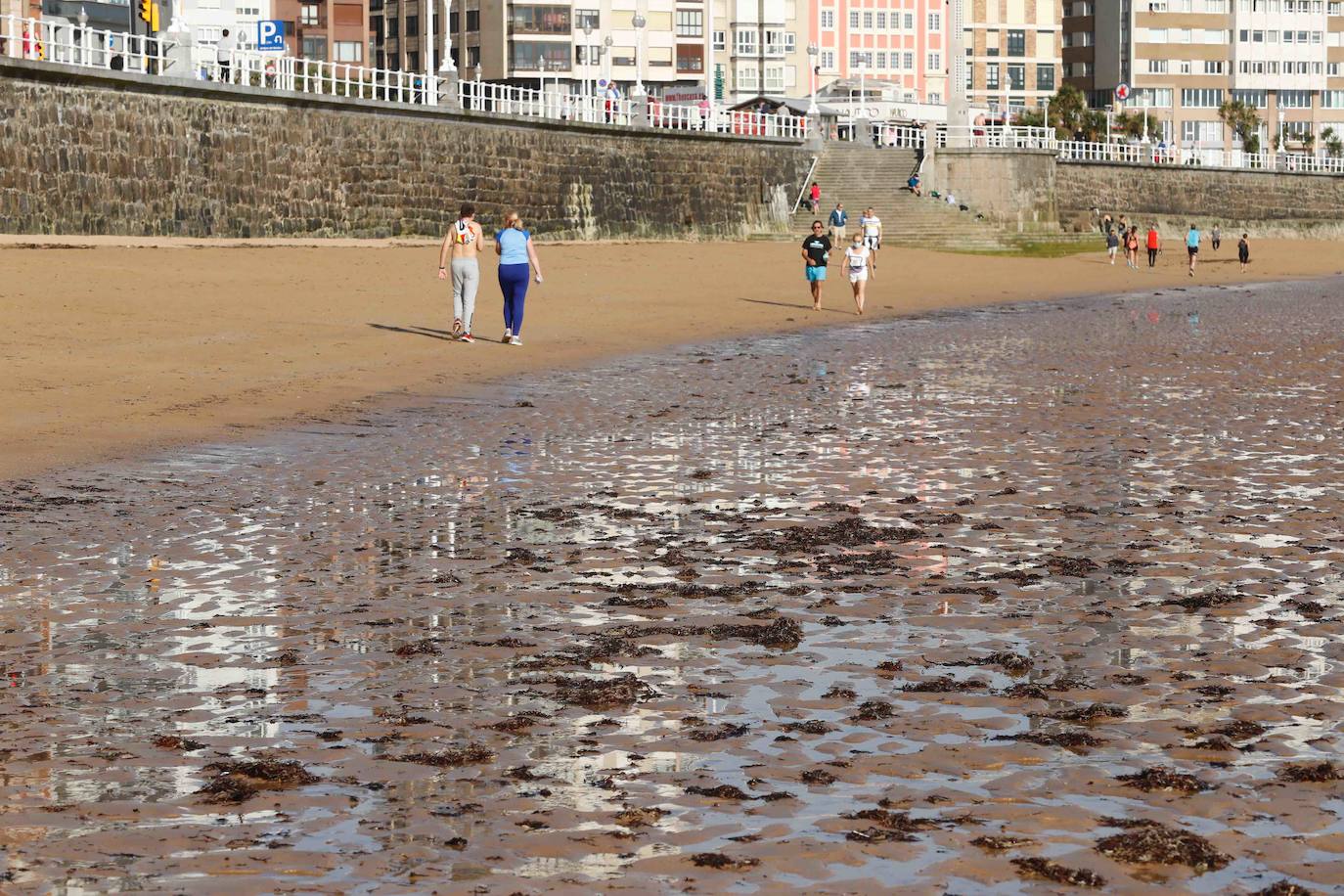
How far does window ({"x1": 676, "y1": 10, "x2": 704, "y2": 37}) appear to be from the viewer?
4707 inches

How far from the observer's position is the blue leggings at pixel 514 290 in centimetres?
2378

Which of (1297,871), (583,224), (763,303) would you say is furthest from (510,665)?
(583,224)

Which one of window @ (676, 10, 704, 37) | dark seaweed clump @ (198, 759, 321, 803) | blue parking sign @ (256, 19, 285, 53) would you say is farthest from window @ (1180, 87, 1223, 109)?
dark seaweed clump @ (198, 759, 321, 803)

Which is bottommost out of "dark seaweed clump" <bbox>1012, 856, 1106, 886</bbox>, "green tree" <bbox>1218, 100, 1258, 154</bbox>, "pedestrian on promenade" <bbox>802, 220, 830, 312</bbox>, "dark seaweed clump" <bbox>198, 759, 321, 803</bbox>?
"dark seaweed clump" <bbox>1012, 856, 1106, 886</bbox>

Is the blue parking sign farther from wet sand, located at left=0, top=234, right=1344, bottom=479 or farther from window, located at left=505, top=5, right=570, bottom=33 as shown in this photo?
window, located at left=505, top=5, right=570, bottom=33

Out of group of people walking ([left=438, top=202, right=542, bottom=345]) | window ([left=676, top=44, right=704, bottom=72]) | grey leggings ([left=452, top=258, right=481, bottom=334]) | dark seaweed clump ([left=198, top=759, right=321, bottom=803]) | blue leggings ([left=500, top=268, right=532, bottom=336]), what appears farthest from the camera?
window ([left=676, top=44, right=704, bottom=72])

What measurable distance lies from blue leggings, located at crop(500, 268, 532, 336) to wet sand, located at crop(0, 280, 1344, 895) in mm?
8306

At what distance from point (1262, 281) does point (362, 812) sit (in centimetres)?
4942

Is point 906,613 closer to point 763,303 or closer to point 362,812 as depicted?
point 362,812

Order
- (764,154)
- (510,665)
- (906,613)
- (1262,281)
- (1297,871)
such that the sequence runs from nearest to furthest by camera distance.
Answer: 1. (1297,871)
2. (510,665)
3. (906,613)
4. (1262,281)
5. (764,154)

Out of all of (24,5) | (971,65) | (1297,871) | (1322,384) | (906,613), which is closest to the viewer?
(1297,871)

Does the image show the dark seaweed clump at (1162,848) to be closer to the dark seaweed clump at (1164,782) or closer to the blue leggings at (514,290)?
the dark seaweed clump at (1164,782)

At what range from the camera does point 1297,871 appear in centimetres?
514

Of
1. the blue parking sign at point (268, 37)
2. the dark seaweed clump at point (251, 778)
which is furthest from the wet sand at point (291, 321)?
the blue parking sign at point (268, 37)
